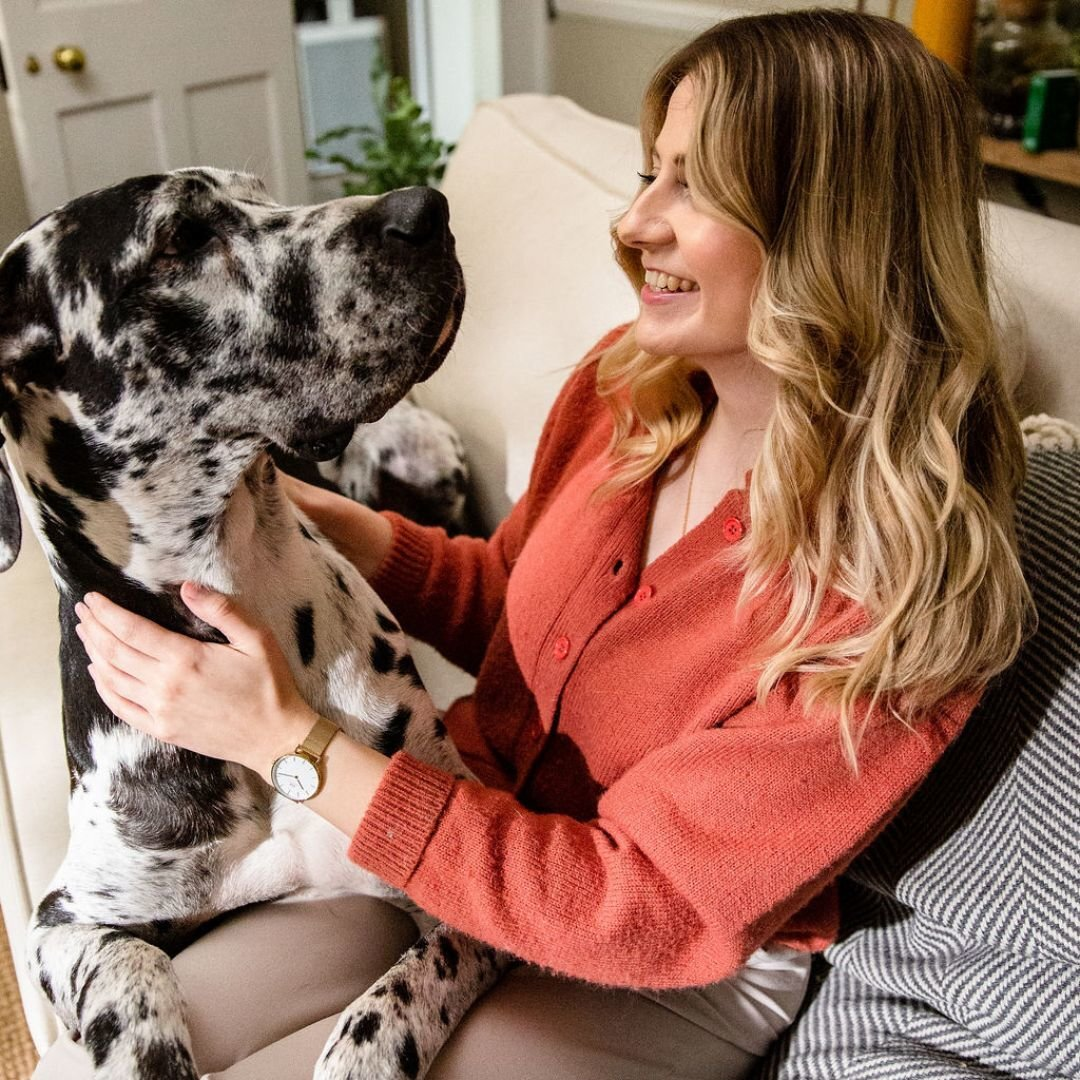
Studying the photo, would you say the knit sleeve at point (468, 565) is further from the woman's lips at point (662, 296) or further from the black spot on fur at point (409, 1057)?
the black spot on fur at point (409, 1057)

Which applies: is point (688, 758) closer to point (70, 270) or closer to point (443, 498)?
point (70, 270)

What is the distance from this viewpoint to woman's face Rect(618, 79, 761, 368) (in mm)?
1238

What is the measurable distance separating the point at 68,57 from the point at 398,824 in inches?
125

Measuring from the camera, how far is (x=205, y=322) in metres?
1.18

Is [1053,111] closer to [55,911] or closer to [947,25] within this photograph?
[947,25]

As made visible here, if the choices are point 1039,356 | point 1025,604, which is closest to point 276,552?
point 1025,604

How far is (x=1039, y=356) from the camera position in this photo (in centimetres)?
138

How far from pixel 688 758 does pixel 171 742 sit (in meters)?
0.56

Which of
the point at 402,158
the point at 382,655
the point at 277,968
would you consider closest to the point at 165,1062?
the point at 277,968

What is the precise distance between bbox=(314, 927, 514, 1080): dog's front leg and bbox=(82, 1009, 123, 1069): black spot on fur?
0.22 m

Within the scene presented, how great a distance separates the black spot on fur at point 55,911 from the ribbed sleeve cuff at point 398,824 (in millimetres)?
403

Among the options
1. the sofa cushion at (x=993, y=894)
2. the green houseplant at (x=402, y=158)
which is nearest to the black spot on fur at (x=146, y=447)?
the sofa cushion at (x=993, y=894)

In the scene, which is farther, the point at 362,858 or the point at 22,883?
the point at 22,883

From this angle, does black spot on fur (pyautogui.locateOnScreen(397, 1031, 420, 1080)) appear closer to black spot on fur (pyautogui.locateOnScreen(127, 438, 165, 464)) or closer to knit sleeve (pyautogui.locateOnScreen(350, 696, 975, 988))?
knit sleeve (pyautogui.locateOnScreen(350, 696, 975, 988))
